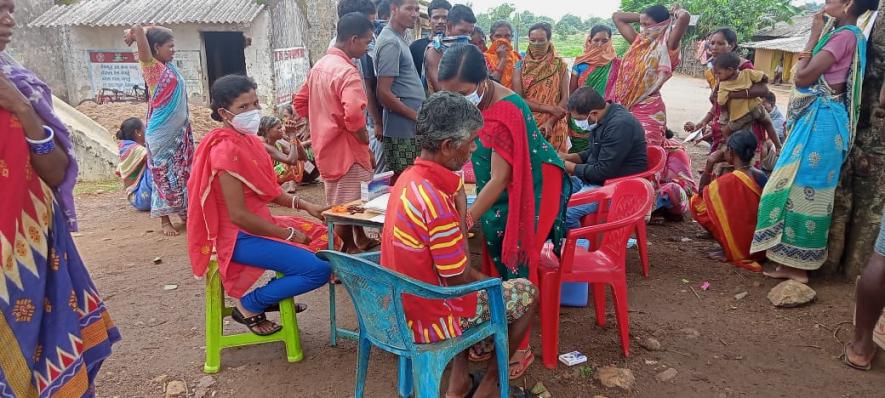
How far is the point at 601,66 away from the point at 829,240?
3135 millimetres

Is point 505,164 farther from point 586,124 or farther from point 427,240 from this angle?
point 586,124

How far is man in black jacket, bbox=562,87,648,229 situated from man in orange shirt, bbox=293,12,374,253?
1.58 metres

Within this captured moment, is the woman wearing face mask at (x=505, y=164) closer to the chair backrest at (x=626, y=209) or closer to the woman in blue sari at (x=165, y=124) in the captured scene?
the chair backrest at (x=626, y=209)

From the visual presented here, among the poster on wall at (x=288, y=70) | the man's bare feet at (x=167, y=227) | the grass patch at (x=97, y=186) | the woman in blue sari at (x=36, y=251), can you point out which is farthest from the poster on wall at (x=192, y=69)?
the woman in blue sari at (x=36, y=251)

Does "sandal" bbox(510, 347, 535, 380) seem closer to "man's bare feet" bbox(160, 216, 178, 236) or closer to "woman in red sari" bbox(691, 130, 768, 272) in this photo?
"woman in red sari" bbox(691, 130, 768, 272)

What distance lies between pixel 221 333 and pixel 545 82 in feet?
13.9

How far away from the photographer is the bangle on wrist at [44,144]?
1.86 m

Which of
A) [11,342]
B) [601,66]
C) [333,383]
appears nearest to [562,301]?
[333,383]

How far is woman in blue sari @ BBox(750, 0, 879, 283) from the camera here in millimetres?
3752

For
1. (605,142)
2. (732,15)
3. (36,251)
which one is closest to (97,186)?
(605,142)

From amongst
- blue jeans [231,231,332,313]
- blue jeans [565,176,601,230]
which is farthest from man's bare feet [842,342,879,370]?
blue jeans [231,231,332,313]

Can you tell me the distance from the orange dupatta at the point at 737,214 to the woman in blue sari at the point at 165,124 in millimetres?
A: 4764

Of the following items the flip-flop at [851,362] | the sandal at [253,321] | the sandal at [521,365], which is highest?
the sandal at [253,321]

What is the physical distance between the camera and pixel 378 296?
2.22 m
